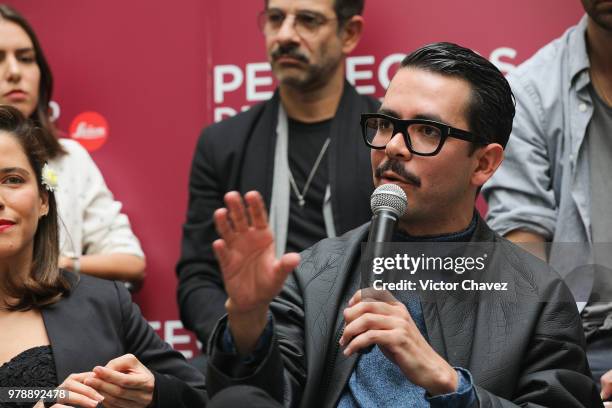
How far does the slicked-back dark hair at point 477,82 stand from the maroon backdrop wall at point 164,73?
1.47 m

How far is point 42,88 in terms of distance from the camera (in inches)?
172

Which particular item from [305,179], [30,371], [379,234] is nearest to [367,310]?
[379,234]

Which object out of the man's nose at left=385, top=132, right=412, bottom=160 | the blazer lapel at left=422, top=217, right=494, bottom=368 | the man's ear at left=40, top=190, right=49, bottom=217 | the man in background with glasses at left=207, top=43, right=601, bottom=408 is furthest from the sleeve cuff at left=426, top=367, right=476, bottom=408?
the man's ear at left=40, top=190, right=49, bottom=217

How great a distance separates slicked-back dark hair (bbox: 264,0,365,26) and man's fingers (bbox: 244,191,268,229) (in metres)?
2.24

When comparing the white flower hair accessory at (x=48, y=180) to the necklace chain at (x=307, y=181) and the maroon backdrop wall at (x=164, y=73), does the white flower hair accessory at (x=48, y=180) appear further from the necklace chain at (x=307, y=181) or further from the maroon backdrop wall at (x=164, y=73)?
the maroon backdrop wall at (x=164, y=73)

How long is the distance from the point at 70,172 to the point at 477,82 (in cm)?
194

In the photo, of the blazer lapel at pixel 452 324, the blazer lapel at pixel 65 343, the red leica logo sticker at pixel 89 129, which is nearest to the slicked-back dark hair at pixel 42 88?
the red leica logo sticker at pixel 89 129

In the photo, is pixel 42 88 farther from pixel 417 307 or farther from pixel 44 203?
pixel 417 307

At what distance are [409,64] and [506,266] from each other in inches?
22.3

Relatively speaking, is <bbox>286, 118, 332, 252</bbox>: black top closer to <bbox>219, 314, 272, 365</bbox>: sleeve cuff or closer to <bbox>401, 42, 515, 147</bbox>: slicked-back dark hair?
<bbox>401, 42, 515, 147</bbox>: slicked-back dark hair

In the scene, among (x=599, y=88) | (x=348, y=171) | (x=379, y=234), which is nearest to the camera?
(x=379, y=234)

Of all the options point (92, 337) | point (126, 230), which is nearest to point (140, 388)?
point (92, 337)

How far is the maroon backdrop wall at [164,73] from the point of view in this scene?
4.41 m

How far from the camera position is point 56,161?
13.9ft
